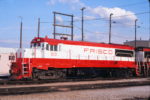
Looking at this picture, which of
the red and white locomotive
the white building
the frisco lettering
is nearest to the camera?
the red and white locomotive

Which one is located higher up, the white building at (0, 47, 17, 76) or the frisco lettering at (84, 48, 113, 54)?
the frisco lettering at (84, 48, 113, 54)

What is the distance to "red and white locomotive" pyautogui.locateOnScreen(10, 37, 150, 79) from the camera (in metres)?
20.2

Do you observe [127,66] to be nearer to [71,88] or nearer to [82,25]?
[71,88]

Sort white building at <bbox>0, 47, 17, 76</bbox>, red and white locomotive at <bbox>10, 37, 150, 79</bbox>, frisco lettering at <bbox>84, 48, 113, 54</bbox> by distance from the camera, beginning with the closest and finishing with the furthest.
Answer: red and white locomotive at <bbox>10, 37, 150, 79</bbox> < frisco lettering at <bbox>84, 48, 113, 54</bbox> < white building at <bbox>0, 47, 17, 76</bbox>

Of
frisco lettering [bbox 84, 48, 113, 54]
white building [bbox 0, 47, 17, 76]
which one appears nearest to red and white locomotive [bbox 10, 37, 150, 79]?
frisco lettering [bbox 84, 48, 113, 54]

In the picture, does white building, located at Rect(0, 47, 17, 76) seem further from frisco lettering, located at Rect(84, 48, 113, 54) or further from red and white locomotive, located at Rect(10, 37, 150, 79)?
frisco lettering, located at Rect(84, 48, 113, 54)

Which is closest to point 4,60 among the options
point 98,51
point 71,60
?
point 71,60

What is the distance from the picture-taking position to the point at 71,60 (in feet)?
75.2

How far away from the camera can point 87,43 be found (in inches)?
963

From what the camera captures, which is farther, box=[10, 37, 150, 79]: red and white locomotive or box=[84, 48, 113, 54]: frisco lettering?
box=[84, 48, 113, 54]: frisco lettering

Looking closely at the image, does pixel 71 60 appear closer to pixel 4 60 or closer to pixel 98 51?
pixel 98 51

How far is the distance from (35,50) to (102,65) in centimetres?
866

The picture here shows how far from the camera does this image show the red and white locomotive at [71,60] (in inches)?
796

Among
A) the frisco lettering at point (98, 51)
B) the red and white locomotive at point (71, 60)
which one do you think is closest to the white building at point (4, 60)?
the red and white locomotive at point (71, 60)
